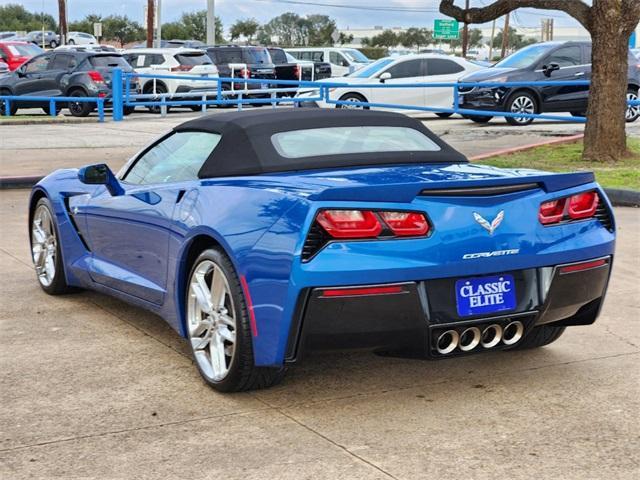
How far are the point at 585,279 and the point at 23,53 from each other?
117 ft

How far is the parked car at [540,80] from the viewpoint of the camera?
73.3 feet

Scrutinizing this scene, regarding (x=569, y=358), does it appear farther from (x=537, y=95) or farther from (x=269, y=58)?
(x=269, y=58)

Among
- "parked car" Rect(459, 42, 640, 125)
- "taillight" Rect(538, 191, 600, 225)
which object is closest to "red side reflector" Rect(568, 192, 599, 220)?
"taillight" Rect(538, 191, 600, 225)

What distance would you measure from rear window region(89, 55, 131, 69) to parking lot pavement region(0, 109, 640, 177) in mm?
2743

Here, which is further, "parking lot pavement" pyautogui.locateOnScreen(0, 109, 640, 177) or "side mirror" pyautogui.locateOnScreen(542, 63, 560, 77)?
"side mirror" pyautogui.locateOnScreen(542, 63, 560, 77)

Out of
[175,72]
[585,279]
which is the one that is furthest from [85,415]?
[175,72]

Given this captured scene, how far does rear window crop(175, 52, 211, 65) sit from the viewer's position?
100 ft

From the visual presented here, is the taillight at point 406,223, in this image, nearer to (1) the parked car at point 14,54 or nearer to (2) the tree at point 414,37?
(1) the parked car at point 14,54

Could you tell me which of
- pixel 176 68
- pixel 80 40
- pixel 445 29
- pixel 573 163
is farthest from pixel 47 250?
pixel 80 40

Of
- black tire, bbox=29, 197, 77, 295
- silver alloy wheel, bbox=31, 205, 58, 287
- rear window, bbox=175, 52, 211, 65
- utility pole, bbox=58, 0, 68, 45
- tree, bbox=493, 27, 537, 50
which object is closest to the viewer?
black tire, bbox=29, 197, 77, 295

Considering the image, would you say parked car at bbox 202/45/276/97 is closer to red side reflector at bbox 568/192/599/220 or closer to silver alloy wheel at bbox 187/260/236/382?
silver alloy wheel at bbox 187/260/236/382

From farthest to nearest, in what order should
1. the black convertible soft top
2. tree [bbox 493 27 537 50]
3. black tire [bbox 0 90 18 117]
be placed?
tree [bbox 493 27 537 50] → black tire [bbox 0 90 18 117] → the black convertible soft top

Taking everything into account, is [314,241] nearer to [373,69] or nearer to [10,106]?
[373,69]

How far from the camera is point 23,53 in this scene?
38.1m
